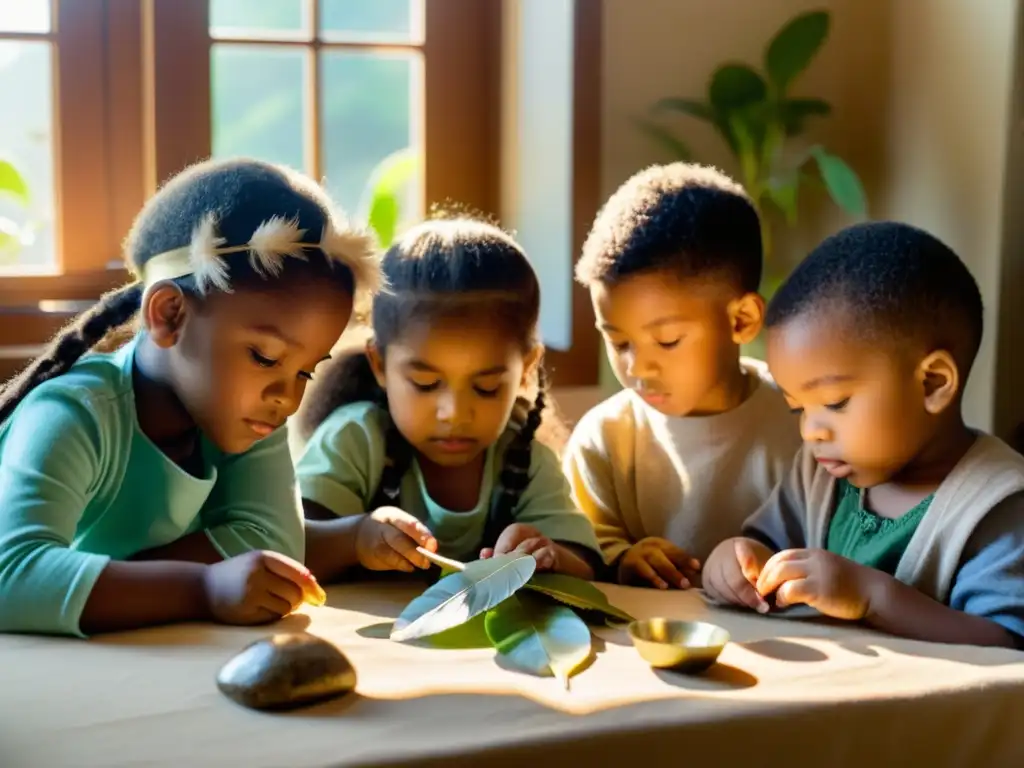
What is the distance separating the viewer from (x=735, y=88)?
Result: 1.85 meters

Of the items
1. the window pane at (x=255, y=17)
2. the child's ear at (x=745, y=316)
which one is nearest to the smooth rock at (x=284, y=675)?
the child's ear at (x=745, y=316)

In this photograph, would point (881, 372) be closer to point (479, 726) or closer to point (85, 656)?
point (479, 726)

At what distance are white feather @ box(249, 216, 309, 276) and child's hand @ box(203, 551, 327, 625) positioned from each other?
25cm

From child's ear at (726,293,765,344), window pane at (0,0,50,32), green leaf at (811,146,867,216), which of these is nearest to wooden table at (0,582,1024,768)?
child's ear at (726,293,765,344)

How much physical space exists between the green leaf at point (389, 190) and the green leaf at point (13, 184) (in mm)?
503

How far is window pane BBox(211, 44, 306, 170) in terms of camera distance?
73.0 inches

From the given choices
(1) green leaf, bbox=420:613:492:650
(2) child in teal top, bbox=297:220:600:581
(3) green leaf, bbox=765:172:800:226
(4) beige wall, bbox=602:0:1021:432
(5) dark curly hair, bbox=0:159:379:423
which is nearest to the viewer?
(1) green leaf, bbox=420:613:492:650

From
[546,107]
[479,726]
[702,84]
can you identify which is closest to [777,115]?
[702,84]

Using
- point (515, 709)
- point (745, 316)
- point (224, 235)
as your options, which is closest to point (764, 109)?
point (745, 316)

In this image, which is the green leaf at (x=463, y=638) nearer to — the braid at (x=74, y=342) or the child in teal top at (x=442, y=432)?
the child in teal top at (x=442, y=432)

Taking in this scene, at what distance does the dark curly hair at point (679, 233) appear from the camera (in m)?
1.32

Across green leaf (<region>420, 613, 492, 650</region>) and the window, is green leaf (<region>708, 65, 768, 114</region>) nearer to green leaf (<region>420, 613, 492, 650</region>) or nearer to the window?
the window

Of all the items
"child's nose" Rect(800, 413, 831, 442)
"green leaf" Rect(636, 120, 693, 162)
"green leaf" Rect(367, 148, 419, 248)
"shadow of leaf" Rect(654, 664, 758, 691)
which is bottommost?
"shadow of leaf" Rect(654, 664, 758, 691)

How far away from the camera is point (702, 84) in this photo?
1.91 metres
